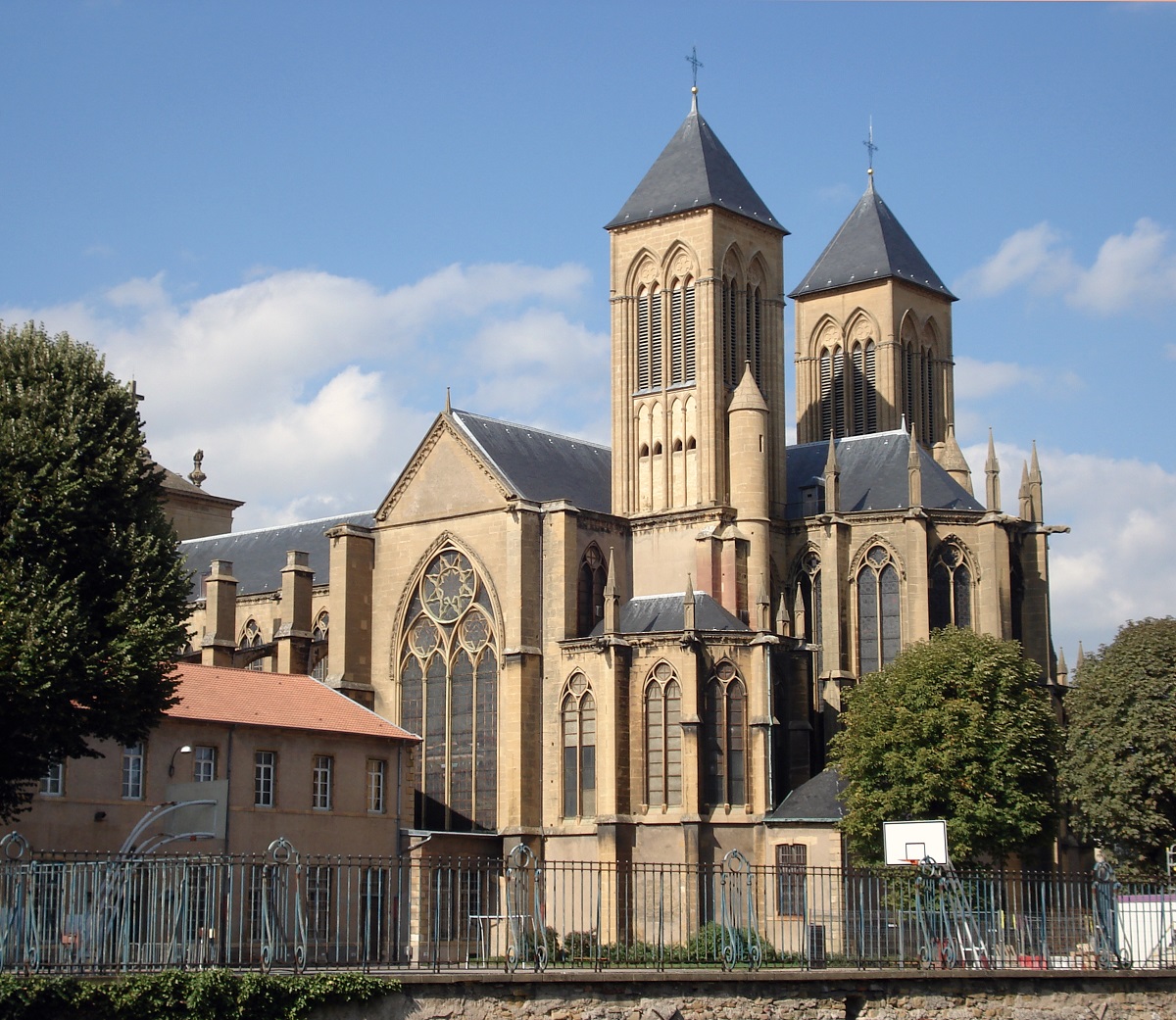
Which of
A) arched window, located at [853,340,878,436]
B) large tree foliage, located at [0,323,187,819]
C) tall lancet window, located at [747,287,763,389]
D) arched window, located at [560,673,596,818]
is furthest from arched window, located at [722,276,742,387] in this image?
large tree foliage, located at [0,323,187,819]

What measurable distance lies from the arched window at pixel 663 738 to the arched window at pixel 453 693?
5.78m

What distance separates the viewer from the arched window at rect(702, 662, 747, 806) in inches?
2185

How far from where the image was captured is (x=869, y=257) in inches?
2960

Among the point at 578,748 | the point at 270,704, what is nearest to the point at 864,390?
the point at 578,748

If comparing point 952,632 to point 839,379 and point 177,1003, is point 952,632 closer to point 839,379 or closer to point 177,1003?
point 839,379

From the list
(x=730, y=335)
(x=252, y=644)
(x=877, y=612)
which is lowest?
(x=877, y=612)

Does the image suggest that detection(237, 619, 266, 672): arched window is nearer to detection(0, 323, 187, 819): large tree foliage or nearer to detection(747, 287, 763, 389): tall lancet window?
detection(747, 287, 763, 389): tall lancet window

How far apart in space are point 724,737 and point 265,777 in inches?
550

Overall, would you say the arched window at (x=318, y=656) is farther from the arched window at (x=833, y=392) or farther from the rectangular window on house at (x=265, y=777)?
the arched window at (x=833, y=392)

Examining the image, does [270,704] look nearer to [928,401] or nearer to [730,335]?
[730,335]

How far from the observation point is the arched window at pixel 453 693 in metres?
59.8

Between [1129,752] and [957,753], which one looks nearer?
[1129,752]

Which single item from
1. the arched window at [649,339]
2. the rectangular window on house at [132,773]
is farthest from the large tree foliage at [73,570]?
the arched window at [649,339]

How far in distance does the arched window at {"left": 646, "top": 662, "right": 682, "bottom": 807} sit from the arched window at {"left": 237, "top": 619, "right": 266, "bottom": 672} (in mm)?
19432
